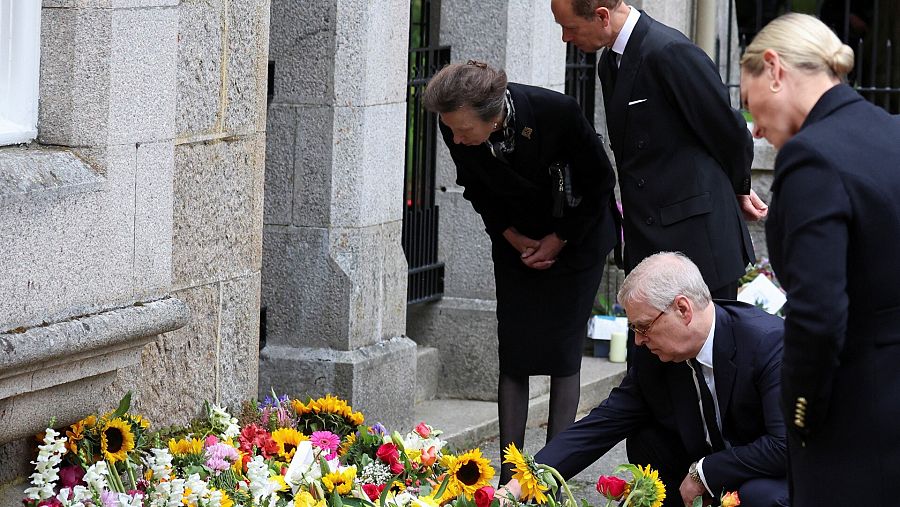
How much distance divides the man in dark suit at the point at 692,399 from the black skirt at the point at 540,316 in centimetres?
107

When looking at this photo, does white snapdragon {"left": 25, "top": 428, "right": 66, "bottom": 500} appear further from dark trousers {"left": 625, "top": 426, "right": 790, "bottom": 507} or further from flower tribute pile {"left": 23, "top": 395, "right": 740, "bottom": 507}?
dark trousers {"left": 625, "top": 426, "right": 790, "bottom": 507}

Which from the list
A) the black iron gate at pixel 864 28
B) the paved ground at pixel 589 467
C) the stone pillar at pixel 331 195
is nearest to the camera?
the stone pillar at pixel 331 195

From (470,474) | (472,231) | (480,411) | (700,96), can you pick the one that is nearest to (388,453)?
(470,474)

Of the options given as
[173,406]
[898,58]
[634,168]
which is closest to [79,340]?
[173,406]

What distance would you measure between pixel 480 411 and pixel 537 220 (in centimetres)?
167

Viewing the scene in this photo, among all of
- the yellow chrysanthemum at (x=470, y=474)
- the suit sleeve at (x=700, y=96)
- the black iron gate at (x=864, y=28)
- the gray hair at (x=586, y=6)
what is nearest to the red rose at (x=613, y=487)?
the yellow chrysanthemum at (x=470, y=474)

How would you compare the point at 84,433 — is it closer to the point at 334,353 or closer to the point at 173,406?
the point at 173,406

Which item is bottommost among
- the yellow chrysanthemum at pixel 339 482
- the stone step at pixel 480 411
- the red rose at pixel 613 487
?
the stone step at pixel 480 411

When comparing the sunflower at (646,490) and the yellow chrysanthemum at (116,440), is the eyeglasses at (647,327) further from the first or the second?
the yellow chrysanthemum at (116,440)

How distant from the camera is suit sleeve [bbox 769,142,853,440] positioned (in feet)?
9.49

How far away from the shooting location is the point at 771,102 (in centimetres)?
300

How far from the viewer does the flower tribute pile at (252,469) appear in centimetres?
352

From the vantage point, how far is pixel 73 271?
12.6ft

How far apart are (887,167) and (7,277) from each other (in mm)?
1995
